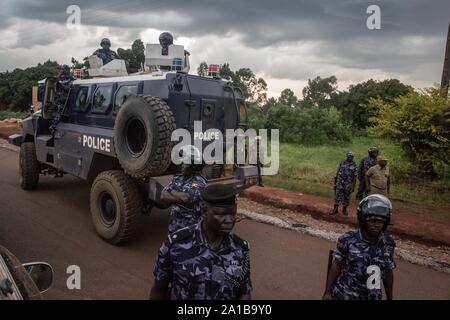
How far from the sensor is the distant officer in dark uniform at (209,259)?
2.08 meters

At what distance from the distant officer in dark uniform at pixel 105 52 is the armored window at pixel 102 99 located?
6.33 feet

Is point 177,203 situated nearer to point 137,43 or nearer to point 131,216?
point 131,216

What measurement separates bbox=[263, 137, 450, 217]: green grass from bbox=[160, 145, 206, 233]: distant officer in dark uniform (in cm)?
642

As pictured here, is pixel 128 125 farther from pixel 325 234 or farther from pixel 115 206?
pixel 325 234

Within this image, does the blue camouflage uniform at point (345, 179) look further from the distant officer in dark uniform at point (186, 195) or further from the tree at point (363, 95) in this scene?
the tree at point (363, 95)

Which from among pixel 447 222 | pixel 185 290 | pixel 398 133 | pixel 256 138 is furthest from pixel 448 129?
pixel 185 290

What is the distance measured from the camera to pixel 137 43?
1110 inches

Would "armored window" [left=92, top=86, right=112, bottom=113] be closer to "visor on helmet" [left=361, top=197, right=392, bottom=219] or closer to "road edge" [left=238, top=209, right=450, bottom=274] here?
"road edge" [left=238, top=209, right=450, bottom=274]

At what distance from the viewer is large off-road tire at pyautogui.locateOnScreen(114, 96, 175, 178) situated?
4660mm

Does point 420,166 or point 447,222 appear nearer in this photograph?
point 447,222

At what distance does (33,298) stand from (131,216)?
3.17 metres

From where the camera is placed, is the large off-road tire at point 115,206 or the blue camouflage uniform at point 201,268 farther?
the large off-road tire at point 115,206

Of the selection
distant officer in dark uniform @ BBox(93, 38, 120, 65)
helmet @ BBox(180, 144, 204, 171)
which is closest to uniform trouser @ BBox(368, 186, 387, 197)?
helmet @ BBox(180, 144, 204, 171)

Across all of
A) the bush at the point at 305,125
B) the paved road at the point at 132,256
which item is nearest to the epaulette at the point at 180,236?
the paved road at the point at 132,256
